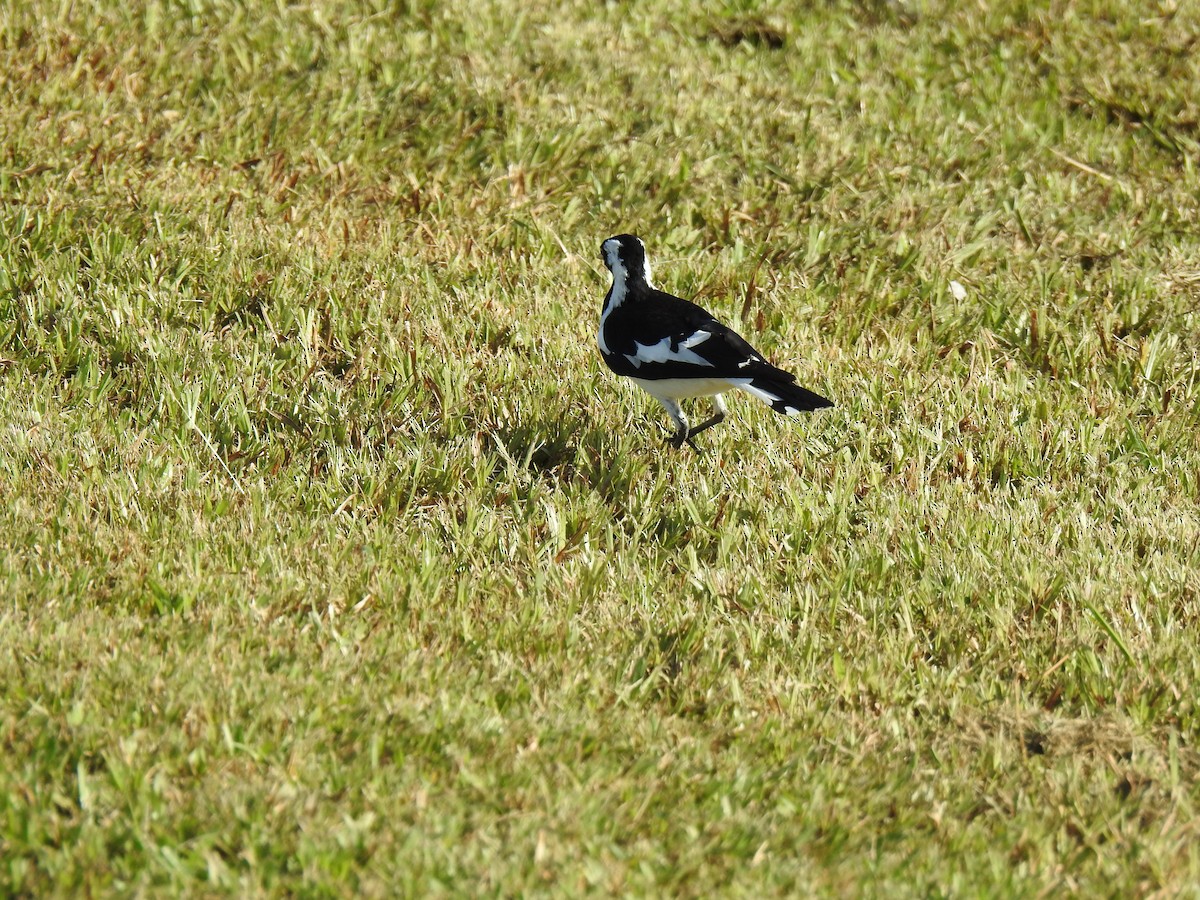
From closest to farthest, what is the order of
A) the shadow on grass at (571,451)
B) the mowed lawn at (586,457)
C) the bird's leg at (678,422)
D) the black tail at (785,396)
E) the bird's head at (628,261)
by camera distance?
the mowed lawn at (586,457)
the black tail at (785,396)
the shadow on grass at (571,451)
the bird's leg at (678,422)
the bird's head at (628,261)

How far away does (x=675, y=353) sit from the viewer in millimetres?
5258

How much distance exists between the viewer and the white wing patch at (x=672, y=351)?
5199 mm

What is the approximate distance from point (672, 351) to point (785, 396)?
1.69ft

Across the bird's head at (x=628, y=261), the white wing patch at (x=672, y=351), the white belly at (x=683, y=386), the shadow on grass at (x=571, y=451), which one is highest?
the bird's head at (x=628, y=261)

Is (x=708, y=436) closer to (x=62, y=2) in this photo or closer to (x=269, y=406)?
(x=269, y=406)

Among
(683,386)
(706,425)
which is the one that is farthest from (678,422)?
(683,386)

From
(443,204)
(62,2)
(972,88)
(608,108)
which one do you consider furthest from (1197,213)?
(62,2)

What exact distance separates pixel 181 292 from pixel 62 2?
2795mm

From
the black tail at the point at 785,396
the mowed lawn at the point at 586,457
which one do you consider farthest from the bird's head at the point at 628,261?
the black tail at the point at 785,396

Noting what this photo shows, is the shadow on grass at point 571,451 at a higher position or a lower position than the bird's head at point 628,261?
lower

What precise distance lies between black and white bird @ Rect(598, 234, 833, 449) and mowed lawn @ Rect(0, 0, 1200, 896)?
11.8 inches

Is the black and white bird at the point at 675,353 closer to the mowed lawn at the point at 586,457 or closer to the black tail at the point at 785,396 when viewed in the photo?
the black tail at the point at 785,396

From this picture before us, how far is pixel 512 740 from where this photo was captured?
3.68 m

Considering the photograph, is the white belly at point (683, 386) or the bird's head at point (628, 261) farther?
the bird's head at point (628, 261)
